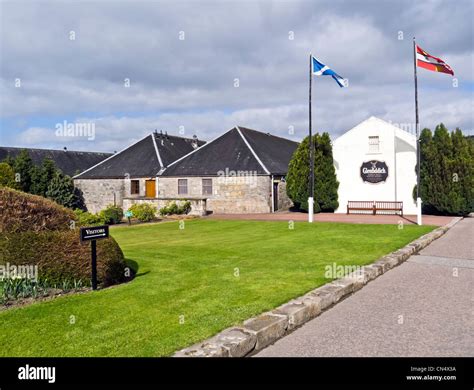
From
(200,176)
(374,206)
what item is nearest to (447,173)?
(374,206)

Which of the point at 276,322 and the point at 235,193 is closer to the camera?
the point at 276,322

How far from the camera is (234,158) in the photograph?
30031 millimetres

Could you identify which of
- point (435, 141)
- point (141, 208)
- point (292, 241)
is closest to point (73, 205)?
point (141, 208)

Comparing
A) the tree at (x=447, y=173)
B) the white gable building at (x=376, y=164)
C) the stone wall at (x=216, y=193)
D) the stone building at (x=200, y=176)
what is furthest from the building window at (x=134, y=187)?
the tree at (x=447, y=173)

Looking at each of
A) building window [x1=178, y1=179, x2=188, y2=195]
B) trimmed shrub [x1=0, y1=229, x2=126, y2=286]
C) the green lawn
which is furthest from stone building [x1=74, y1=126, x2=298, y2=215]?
trimmed shrub [x1=0, y1=229, x2=126, y2=286]

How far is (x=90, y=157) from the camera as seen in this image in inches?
1969

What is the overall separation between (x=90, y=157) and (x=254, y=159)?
28931 millimetres

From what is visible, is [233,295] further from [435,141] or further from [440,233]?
[435,141]

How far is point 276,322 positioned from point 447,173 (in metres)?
21.7

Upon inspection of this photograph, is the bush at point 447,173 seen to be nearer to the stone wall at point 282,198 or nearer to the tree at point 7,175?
the stone wall at point 282,198

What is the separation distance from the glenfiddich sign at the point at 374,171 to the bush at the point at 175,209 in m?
11.9

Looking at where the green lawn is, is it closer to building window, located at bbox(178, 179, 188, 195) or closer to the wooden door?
building window, located at bbox(178, 179, 188, 195)

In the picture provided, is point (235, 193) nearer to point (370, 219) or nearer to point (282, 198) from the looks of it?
point (282, 198)

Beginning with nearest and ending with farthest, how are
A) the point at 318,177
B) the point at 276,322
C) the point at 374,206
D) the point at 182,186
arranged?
the point at 276,322, the point at 374,206, the point at 318,177, the point at 182,186
